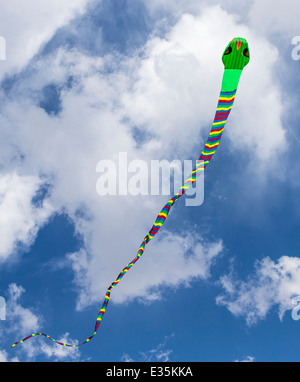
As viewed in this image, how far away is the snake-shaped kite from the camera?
17359 millimetres

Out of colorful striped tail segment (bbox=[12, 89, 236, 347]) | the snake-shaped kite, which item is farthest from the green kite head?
colorful striped tail segment (bbox=[12, 89, 236, 347])

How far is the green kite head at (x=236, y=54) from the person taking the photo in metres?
17.3

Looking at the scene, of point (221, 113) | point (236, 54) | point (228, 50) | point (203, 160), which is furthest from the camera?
point (203, 160)

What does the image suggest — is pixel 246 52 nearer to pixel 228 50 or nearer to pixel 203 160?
pixel 228 50

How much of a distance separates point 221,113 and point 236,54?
301 centimetres

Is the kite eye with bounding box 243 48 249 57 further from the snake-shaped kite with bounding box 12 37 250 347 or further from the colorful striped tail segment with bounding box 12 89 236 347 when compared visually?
the colorful striped tail segment with bounding box 12 89 236 347

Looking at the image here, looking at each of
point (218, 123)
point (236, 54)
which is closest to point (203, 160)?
point (218, 123)

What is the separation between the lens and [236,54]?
56.8 feet

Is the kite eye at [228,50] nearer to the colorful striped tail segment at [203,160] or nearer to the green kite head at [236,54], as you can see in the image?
the green kite head at [236,54]

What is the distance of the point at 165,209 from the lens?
19.7 m

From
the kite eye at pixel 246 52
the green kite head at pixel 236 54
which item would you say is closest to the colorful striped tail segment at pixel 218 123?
the green kite head at pixel 236 54
